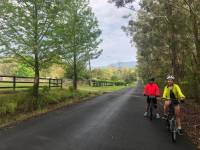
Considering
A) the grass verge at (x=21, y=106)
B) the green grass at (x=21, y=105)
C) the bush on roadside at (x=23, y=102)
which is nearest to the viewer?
the grass verge at (x=21, y=106)

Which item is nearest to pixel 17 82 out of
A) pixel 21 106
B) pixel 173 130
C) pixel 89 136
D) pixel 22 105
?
pixel 22 105

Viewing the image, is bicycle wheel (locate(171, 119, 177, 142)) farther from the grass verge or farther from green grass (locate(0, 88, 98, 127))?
green grass (locate(0, 88, 98, 127))

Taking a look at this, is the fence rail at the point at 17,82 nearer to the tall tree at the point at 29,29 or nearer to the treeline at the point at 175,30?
the tall tree at the point at 29,29

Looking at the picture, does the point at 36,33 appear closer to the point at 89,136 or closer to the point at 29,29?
the point at 29,29

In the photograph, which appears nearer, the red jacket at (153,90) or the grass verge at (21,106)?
the grass verge at (21,106)

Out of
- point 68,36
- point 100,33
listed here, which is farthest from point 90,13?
point 68,36

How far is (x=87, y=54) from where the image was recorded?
33.1m

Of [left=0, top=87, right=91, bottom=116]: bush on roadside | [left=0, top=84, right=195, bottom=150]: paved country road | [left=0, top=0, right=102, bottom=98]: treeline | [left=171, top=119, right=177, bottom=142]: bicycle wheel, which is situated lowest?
[left=0, top=84, right=195, bottom=150]: paved country road

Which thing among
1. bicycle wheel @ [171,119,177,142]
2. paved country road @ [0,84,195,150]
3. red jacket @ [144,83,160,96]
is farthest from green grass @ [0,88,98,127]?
bicycle wheel @ [171,119,177,142]

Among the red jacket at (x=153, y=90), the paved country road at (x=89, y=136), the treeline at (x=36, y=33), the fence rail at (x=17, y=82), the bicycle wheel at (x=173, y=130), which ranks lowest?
the paved country road at (x=89, y=136)

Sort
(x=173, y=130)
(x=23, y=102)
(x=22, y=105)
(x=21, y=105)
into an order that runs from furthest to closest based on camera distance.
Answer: (x=23, y=102) < (x=22, y=105) < (x=21, y=105) < (x=173, y=130)

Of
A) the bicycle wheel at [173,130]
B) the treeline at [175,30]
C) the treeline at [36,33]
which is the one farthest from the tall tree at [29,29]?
the bicycle wheel at [173,130]

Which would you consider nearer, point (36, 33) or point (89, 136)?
point (89, 136)

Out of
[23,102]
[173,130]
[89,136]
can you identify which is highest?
[23,102]
